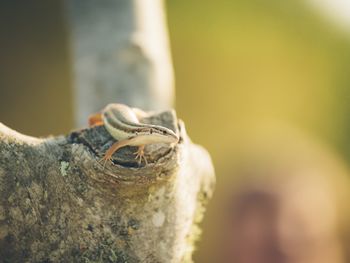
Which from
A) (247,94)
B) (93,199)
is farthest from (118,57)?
(247,94)

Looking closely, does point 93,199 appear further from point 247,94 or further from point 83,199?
point 247,94

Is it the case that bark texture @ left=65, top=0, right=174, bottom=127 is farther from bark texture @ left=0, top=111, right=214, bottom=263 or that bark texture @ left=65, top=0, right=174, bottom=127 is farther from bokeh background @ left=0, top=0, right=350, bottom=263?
bokeh background @ left=0, top=0, right=350, bottom=263

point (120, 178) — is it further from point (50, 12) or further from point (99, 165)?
point (50, 12)

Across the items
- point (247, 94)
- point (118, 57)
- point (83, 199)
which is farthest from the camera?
point (247, 94)

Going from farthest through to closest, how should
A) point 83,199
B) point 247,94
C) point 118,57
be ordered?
point 247,94, point 118,57, point 83,199

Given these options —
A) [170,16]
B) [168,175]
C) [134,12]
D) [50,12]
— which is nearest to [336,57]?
[170,16]

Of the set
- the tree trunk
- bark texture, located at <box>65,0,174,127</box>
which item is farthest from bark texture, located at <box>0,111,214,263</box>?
bark texture, located at <box>65,0,174,127</box>
